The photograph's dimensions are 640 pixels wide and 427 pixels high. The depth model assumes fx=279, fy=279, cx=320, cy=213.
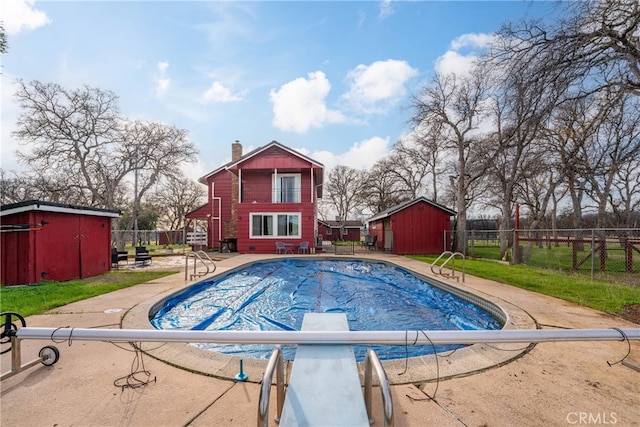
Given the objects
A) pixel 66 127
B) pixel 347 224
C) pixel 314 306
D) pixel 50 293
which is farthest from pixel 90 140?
pixel 347 224

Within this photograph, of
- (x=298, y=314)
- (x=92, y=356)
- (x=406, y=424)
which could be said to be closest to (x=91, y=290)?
(x=92, y=356)

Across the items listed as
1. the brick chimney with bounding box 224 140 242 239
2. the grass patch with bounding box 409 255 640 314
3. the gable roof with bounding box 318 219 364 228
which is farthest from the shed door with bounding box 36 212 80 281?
the gable roof with bounding box 318 219 364 228

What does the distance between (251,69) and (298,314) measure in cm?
894

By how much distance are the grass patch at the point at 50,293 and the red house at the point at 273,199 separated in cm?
886

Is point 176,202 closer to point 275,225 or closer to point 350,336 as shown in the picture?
point 275,225

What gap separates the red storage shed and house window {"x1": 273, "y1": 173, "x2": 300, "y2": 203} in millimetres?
10233

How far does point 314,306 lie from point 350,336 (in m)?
5.37

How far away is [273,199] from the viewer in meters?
18.5

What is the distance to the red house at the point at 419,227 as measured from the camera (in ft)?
62.2

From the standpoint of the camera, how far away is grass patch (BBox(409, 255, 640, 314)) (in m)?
6.20

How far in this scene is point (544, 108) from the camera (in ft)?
17.8

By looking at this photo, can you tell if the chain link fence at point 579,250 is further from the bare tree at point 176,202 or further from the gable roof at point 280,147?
the bare tree at point 176,202

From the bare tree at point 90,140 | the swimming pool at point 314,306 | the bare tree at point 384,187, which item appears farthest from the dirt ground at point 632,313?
the bare tree at point 384,187

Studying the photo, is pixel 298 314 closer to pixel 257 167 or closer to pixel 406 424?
pixel 406 424
